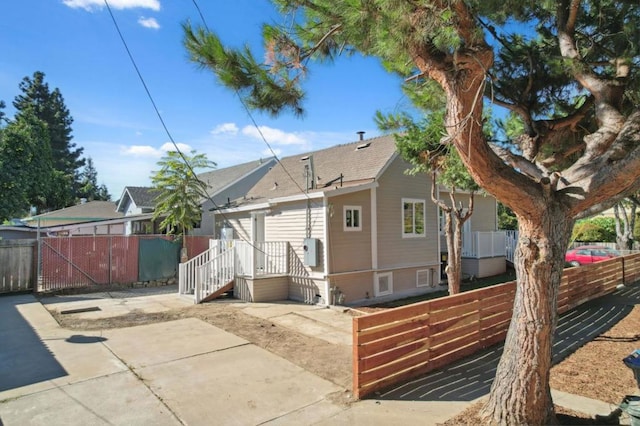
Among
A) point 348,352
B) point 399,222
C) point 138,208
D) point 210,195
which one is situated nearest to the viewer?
point 348,352

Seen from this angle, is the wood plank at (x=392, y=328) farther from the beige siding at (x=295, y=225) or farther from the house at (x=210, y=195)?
the house at (x=210, y=195)

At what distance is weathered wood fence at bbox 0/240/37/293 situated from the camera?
462 inches

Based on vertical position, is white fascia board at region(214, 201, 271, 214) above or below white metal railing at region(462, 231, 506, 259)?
above

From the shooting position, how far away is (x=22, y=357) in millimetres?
6090

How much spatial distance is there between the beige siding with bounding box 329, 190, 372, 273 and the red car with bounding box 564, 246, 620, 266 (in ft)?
38.9

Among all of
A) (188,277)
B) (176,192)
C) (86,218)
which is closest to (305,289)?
(188,277)

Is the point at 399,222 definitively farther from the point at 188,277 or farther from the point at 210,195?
the point at 210,195

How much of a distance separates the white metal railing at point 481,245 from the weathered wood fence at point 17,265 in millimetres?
15621

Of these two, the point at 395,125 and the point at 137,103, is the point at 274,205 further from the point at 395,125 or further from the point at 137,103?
the point at 395,125

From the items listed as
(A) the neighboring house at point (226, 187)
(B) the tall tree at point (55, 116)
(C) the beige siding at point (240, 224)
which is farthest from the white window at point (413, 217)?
(B) the tall tree at point (55, 116)

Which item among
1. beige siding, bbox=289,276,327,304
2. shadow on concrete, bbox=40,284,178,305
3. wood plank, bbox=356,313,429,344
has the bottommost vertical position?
shadow on concrete, bbox=40,284,178,305

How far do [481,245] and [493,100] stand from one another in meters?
11.6

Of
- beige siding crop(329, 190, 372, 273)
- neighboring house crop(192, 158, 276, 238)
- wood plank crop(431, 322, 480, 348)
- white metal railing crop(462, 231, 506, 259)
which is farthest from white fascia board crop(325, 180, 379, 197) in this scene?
neighboring house crop(192, 158, 276, 238)

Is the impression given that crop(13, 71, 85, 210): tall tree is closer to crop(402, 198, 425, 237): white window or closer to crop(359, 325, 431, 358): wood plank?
crop(402, 198, 425, 237): white window
